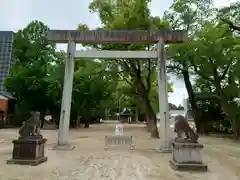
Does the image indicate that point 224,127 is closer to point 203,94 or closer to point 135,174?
point 203,94

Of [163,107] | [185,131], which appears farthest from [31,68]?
[185,131]

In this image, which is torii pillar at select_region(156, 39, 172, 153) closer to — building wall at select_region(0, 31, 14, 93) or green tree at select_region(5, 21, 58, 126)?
green tree at select_region(5, 21, 58, 126)

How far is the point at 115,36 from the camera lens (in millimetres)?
13883

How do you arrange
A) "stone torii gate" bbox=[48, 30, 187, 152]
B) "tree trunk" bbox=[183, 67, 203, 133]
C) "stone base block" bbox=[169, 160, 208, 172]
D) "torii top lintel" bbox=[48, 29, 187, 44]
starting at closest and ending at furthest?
"stone base block" bbox=[169, 160, 208, 172]
"stone torii gate" bbox=[48, 30, 187, 152]
"torii top lintel" bbox=[48, 29, 187, 44]
"tree trunk" bbox=[183, 67, 203, 133]

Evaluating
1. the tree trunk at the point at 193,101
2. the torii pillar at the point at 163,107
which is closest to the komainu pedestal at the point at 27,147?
the torii pillar at the point at 163,107

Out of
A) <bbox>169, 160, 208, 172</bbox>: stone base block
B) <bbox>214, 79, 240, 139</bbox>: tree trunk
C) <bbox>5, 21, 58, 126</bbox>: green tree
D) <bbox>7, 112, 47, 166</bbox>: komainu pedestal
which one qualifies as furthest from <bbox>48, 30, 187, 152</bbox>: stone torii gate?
<bbox>5, 21, 58, 126</bbox>: green tree

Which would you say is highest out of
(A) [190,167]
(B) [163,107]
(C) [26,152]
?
(B) [163,107]

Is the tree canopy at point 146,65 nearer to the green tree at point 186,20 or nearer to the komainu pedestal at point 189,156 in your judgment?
the green tree at point 186,20

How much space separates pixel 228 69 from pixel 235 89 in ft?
5.78

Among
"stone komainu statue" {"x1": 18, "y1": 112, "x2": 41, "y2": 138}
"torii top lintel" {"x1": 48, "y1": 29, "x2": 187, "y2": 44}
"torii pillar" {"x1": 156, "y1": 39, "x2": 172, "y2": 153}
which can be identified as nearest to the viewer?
"stone komainu statue" {"x1": 18, "y1": 112, "x2": 41, "y2": 138}

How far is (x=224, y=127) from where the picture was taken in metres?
26.2

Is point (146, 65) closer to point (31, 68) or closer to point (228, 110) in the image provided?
point (228, 110)

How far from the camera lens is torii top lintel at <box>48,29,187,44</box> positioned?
45.1 ft

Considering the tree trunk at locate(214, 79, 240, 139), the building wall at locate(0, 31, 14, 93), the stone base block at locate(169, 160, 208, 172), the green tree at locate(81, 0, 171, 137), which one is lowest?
the stone base block at locate(169, 160, 208, 172)
